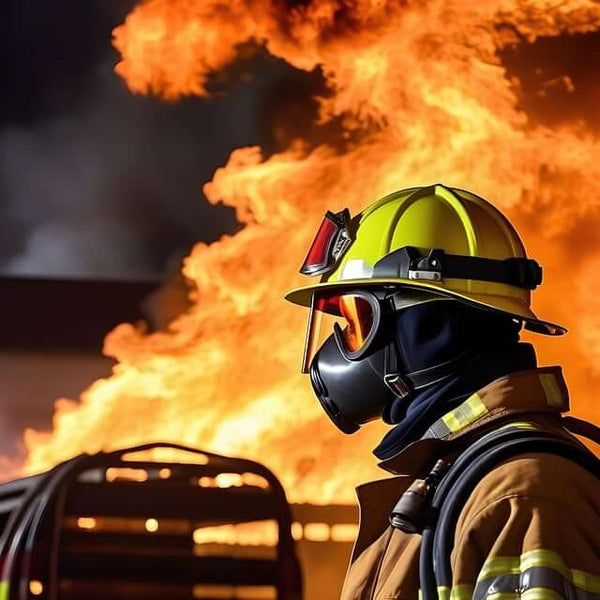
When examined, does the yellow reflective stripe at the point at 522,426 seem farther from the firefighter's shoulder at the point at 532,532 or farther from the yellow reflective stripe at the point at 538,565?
the yellow reflective stripe at the point at 538,565

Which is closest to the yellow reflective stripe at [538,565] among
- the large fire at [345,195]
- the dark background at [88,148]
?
Answer: the large fire at [345,195]

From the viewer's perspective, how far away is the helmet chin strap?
2.12 metres

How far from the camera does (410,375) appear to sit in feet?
7.09

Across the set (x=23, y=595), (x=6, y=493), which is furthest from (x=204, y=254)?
(x=23, y=595)

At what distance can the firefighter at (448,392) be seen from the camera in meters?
1.75

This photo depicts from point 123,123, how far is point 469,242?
7.88 m

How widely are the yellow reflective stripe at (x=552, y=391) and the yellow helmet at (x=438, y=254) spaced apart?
200 millimetres

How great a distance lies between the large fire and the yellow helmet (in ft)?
17.2

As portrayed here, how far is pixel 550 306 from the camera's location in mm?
8312

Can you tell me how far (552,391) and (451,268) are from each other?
354mm

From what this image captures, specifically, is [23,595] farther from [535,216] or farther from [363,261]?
[535,216]

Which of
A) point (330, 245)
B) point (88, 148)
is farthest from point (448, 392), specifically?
point (88, 148)

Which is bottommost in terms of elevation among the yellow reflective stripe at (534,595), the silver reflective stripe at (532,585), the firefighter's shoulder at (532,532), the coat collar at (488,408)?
the yellow reflective stripe at (534,595)

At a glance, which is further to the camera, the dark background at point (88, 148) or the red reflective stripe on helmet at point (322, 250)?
the dark background at point (88, 148)
